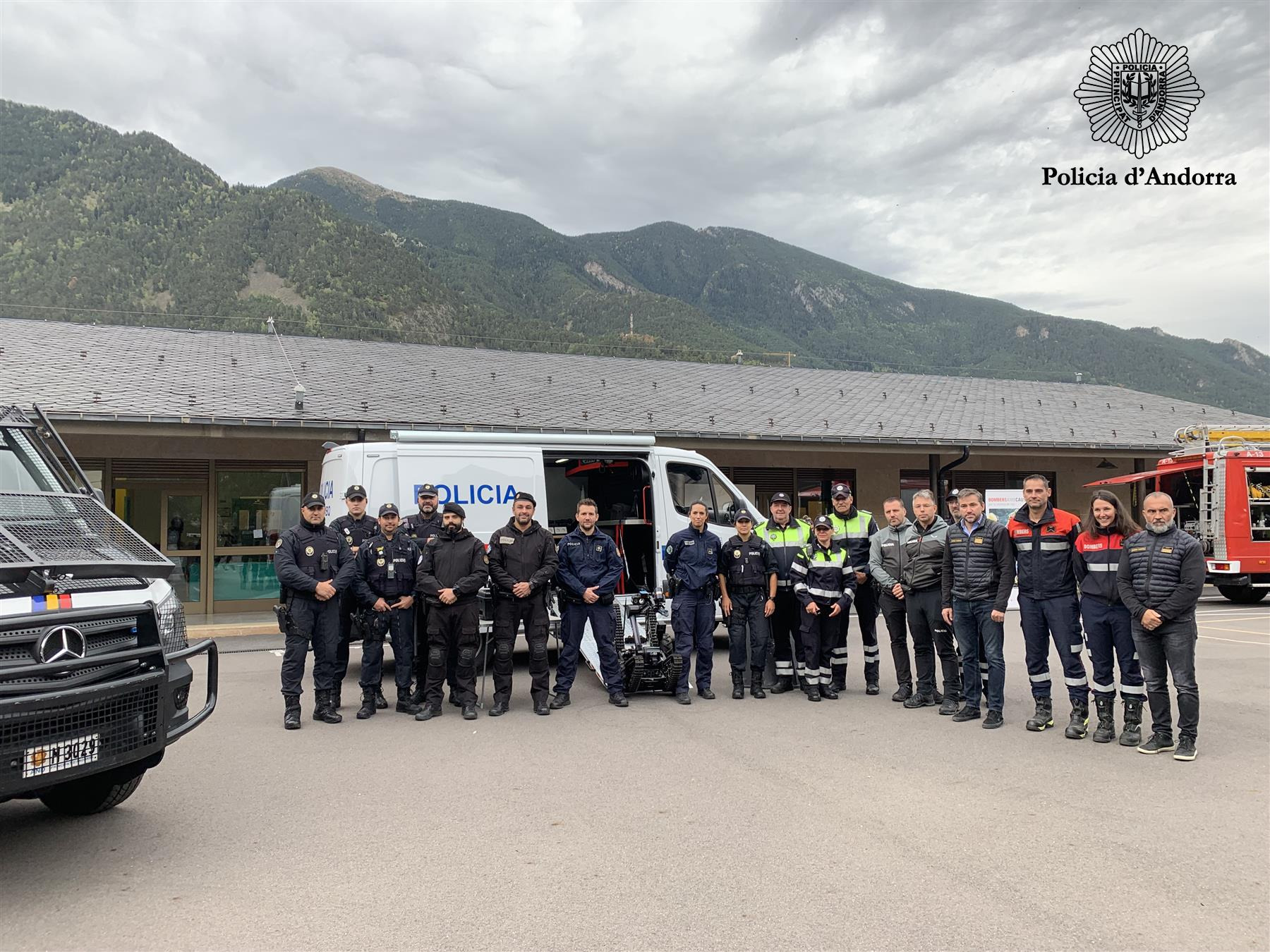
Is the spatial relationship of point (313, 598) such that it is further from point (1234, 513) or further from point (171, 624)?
point (1234, 513)

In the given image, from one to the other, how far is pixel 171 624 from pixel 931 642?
5.98 m

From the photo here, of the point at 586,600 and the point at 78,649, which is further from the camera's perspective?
the point at 586,600

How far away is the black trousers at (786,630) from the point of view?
8.27 metres

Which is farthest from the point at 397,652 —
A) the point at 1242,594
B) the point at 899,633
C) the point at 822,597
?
the point at 1242,594

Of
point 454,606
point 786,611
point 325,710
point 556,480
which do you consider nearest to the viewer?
point 325,710

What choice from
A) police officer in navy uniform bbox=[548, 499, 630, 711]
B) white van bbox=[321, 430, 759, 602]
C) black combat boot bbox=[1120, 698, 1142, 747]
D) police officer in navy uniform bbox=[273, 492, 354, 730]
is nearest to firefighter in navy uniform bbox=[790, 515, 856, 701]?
police officer in navy uniform bbox=[548, 499, 630, 711]

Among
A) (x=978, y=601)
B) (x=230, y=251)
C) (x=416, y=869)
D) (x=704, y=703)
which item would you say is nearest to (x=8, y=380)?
(x=704, y=703)

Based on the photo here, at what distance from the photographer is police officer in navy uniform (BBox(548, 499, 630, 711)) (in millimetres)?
7707

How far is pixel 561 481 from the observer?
426 inches

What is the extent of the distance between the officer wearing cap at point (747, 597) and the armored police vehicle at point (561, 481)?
0.79 meters

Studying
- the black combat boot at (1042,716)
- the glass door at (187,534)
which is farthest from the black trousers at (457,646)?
the glass door at (187,534)

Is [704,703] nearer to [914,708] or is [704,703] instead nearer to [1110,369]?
[914,708]

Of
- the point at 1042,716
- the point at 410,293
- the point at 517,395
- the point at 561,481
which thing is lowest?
the point at 1042,716

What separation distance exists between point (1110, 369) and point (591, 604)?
270ft
